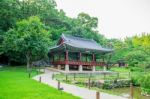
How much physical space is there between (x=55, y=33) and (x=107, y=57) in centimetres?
1275

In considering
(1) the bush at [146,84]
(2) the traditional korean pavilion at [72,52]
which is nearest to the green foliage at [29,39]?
(2) the traditional korean pavilion at [72,52]

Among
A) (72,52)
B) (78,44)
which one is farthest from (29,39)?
(78,44)

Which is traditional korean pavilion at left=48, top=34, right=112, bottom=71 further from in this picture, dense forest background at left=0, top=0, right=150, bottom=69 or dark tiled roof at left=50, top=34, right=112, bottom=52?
dense forest background at left=0, top=0, right=150, bottom=69

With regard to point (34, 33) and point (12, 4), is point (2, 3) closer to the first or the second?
point (12, 4)

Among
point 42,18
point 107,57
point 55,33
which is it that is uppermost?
point 42,18

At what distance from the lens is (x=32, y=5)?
149 ft

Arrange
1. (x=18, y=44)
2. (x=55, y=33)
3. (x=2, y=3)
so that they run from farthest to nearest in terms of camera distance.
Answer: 1. (x=55, y=33)
2. (x=2, y=3)
3. (x=18, y=44)

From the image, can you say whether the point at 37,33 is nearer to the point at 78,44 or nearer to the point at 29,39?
the point at 29,39

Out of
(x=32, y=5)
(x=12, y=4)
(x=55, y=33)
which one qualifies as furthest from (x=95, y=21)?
(x=12, y=4)

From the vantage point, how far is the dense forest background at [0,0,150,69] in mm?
30688

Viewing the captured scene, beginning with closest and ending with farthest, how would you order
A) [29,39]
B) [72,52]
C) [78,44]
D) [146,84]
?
[146,84], [29,39], [72,52], [78,44]

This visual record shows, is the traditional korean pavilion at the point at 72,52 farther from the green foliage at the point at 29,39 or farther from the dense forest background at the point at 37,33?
the green foliage at the point at 29,39

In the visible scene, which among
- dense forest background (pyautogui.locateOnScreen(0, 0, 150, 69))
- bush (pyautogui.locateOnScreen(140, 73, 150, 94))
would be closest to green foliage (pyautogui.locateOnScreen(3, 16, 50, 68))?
dense forest background (pyautogui.locateOnScreen(0, 0, 150, 69))

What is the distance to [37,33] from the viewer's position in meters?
31.3
